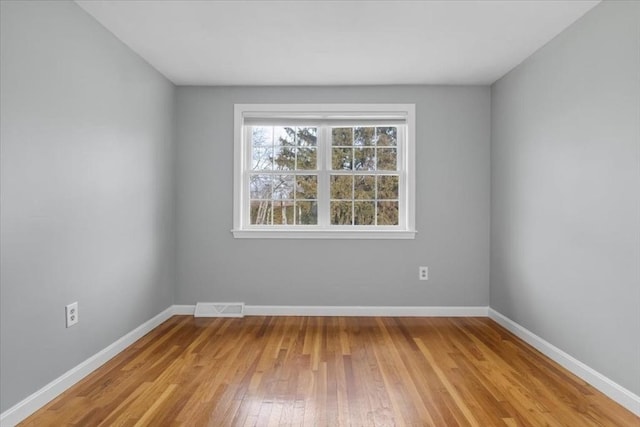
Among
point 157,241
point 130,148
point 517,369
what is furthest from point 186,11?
point 517,369

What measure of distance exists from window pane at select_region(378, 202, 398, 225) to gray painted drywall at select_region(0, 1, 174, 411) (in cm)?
226

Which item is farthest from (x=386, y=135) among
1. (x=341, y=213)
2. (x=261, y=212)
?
(x=261, y=212)

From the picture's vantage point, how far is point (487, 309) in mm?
3805

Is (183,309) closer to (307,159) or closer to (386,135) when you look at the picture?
(307,159)

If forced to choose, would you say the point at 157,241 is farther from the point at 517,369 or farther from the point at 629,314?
the point at 629,314

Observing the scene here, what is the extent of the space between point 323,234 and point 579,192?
2192 mm

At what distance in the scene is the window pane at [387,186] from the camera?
3.92 m

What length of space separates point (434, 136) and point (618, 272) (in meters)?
2.08

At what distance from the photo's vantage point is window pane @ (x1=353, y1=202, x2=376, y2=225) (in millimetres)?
3920

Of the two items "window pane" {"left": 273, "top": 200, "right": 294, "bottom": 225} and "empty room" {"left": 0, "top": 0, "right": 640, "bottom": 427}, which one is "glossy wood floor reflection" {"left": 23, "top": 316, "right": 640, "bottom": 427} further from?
"window pane" {"left": 273, "top": 200, "right": 294, "bottom": 225}

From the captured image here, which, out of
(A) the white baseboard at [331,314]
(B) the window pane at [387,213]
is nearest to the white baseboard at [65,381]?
(A) the white baseboard at [331,314]

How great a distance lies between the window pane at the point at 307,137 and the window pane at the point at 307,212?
0.62m

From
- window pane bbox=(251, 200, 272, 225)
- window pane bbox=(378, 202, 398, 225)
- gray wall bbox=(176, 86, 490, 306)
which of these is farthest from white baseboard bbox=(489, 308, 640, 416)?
window pane bbox=(251, 200, 272, 225)

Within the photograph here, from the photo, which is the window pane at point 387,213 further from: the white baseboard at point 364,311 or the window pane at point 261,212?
the window pane at point 261,212
